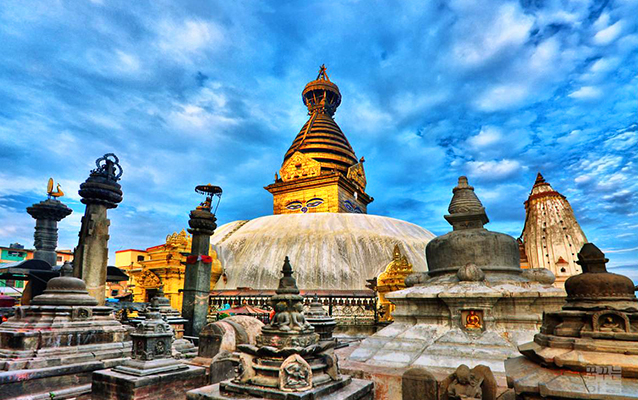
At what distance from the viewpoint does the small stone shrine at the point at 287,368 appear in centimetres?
444

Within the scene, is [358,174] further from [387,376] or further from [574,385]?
[574,385]

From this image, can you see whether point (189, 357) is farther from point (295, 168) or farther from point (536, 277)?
point (295, 168)

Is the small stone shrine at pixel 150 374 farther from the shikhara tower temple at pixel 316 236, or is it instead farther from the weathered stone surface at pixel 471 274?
the shikhara tower temple at pixel 316 236

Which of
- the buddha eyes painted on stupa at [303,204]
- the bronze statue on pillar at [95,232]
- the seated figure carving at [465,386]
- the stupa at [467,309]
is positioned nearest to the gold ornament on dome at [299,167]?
the buddha eyes painted on stupa at [303,204]

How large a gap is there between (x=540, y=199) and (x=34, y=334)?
39520 mm

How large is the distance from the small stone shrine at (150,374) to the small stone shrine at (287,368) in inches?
56.7

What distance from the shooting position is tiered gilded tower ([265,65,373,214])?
133ft

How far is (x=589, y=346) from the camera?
3428 millimetres

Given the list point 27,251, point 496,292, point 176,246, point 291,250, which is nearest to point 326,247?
point 291,250

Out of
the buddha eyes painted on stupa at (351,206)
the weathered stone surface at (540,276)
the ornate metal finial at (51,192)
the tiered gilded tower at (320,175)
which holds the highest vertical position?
the tiered gilded tower at (320,175)

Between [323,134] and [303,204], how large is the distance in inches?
427

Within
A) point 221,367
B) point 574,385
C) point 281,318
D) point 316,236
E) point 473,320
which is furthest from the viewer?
point 316,236

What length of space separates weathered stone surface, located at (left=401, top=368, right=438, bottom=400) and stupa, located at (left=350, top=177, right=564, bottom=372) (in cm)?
105

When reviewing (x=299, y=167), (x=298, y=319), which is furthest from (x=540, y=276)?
(x=299, y=167)
